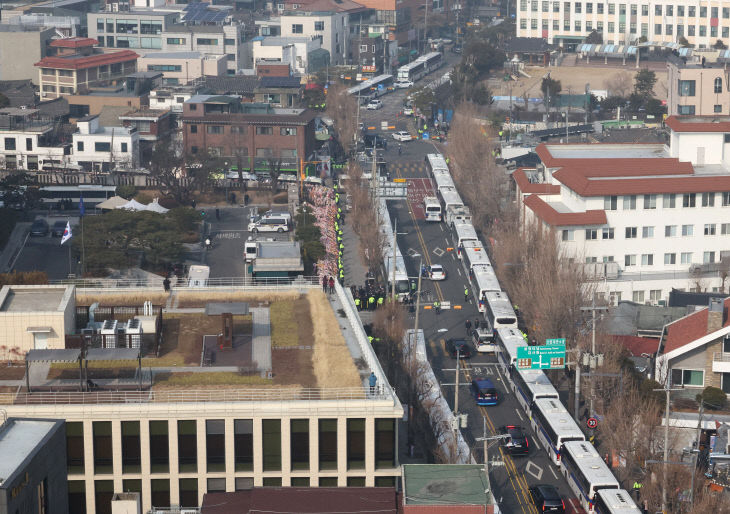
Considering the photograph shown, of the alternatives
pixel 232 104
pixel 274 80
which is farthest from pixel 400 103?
pixel 232 104

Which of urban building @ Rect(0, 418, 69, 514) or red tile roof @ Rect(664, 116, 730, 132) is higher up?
red tile roof @ Rect(664, 116, 730, 132)

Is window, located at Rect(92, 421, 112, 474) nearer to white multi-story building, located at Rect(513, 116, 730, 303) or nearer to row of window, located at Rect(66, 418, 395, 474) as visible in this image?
row of window, located at Rect(66, 418, 395, 474)

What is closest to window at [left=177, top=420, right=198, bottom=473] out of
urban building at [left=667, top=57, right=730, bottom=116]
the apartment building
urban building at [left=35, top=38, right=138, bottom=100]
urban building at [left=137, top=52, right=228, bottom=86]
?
urban building at [left=667, top=57, right=730, bottom=116]

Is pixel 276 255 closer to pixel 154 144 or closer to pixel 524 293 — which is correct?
pixel 524 293

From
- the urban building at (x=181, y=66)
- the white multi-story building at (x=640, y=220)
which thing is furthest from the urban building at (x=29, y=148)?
the white multi-story building at (x=640, y=220)

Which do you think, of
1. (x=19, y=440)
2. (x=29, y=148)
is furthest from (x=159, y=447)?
(x=29, y=148)

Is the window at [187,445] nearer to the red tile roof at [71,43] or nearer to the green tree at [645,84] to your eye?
the green tree at [645,84]

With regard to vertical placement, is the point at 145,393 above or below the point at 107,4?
below
